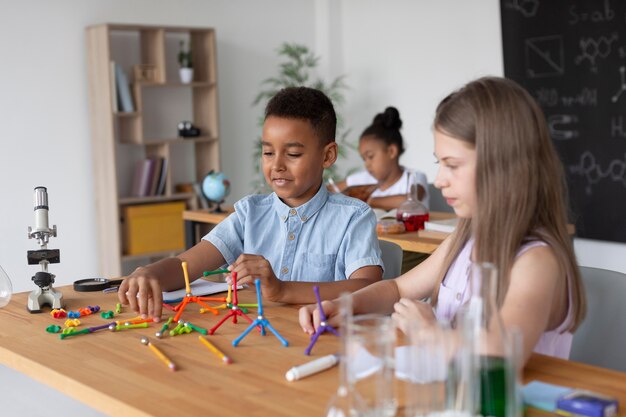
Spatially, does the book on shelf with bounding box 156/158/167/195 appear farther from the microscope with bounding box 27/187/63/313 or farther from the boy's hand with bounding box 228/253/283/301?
the boy's hand with bounding box 228/253/283/301

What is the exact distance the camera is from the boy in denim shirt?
2.29 m

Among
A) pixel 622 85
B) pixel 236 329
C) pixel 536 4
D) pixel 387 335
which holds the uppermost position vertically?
pixel 536 4

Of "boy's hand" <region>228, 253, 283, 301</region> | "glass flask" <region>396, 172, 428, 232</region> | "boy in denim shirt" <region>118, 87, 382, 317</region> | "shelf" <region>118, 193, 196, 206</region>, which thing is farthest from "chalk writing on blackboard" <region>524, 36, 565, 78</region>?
"boy's hand" <region>228, 253, 283, 301</region>

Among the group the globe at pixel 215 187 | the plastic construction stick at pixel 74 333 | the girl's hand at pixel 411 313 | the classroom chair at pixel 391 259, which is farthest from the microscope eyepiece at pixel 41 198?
the globe at pixel 215 187

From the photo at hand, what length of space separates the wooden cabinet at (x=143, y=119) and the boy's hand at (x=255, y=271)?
12.2 feet

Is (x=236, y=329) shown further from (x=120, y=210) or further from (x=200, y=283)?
(x=120, y=210)

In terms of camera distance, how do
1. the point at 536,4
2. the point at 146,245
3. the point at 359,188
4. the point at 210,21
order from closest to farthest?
the point at 359,188 → the point at 536,4 → the point at 146,245 → the point at 210,21

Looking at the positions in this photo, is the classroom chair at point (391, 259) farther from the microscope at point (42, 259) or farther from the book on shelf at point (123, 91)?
the book on shelf at point (123, 91)

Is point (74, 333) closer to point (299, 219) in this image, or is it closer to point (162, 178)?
point (299, 219)

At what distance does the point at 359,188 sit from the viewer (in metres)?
4.45

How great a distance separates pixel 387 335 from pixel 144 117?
504cm

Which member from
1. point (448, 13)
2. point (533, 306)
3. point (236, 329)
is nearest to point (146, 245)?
point (448, 13)

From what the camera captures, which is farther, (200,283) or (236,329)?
(200,283)

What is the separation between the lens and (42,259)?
2059 mm
